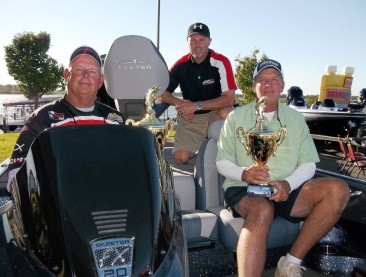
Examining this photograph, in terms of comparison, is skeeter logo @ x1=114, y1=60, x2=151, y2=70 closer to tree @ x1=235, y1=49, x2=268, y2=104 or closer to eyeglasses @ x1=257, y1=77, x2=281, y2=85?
eyeglasses @ x1=257, y1=77, x2=281, y2=85

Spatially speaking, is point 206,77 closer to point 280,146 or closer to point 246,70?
point 280,146

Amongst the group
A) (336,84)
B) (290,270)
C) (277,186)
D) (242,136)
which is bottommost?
(290,270)

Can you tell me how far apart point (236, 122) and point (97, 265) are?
1568mm

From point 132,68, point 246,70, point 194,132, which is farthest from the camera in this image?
point 246,70

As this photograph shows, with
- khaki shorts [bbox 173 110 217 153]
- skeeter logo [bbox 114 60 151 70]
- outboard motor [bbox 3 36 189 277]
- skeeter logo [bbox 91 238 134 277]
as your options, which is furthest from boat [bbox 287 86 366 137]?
skeeter logo [bbox 91 238 134 277]

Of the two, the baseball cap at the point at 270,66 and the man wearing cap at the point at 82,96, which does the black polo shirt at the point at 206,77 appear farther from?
the man wearing cap at the point at 82,96

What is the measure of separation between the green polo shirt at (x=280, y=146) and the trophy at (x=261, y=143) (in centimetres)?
10

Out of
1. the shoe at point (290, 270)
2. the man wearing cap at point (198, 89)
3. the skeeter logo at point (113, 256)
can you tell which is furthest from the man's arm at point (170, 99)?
the skeeter logo at point (113, 256)

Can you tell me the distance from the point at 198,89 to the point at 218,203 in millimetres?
1468

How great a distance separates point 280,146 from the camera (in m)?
2.43

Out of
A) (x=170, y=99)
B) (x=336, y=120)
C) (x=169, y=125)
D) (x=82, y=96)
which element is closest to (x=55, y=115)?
(x=82, y=96)

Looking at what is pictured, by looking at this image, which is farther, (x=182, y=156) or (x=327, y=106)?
(x=327, y=106)

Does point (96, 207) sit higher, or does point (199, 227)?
point (96, 207)

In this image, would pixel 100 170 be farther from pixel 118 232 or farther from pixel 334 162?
pixel 334 162
